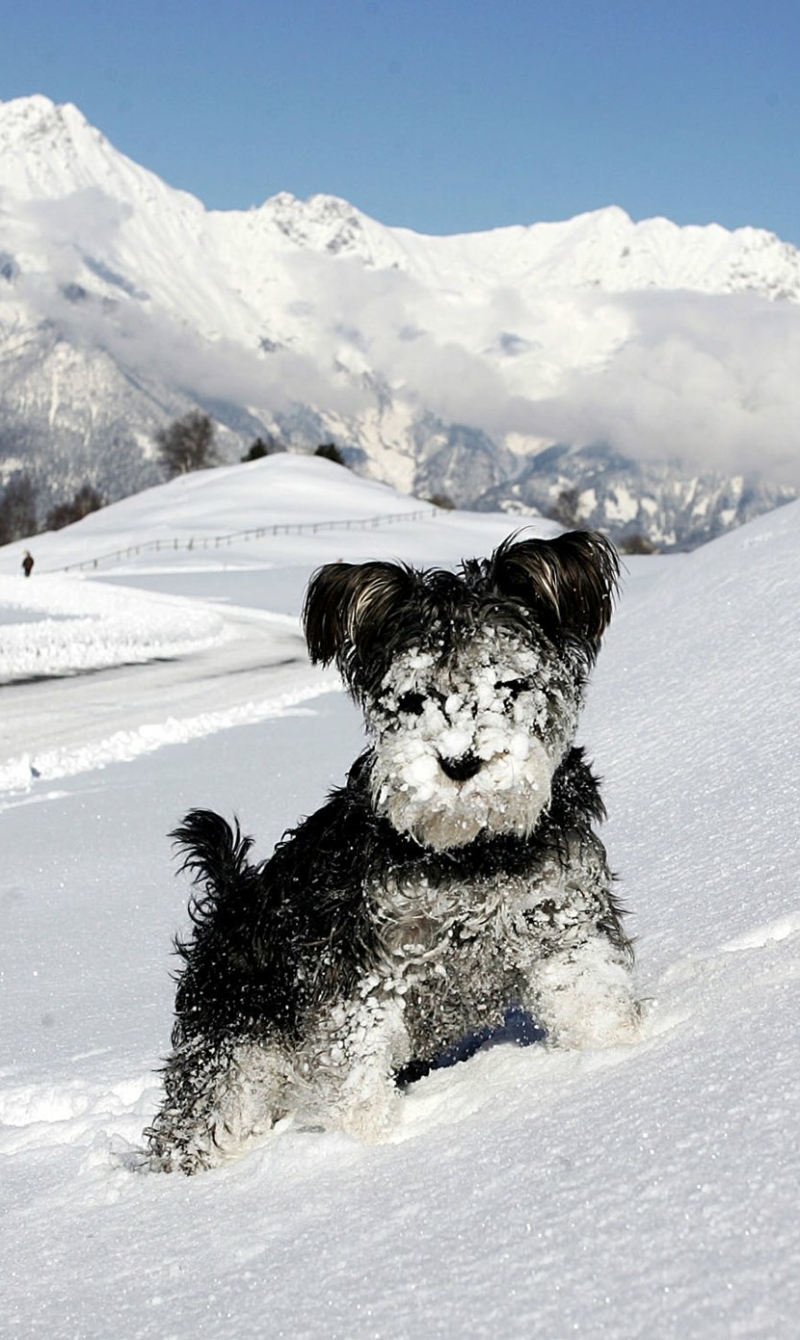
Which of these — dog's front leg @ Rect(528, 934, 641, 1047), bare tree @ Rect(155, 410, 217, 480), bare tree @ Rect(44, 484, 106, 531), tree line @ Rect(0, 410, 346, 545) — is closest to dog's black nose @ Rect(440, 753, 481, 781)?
dog's front leg @ Rect(528, 934, 641, 1047)

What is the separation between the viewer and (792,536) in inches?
456

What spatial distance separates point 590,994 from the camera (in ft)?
11.0

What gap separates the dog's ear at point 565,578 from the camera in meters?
3.36

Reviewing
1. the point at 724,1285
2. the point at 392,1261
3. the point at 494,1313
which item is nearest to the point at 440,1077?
the point at 392,1261

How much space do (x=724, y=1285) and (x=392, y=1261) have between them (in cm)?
80

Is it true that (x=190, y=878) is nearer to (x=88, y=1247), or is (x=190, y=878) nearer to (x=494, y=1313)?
(x=88, y=1247)

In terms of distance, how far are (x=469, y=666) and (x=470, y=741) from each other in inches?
8.8

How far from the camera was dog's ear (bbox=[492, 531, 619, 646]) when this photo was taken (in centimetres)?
336

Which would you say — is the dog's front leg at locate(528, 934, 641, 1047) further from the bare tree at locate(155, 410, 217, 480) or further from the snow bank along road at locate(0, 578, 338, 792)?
the bare tree at locate(155, 410, 217, 480)

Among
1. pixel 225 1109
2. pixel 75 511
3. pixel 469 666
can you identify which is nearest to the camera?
pixel 469 666

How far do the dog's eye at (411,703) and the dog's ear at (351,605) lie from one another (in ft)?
0.86

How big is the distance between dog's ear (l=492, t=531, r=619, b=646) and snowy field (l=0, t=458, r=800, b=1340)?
118 cm

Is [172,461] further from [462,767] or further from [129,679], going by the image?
[462,767]

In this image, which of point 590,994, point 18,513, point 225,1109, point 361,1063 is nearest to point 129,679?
point 225,1109
